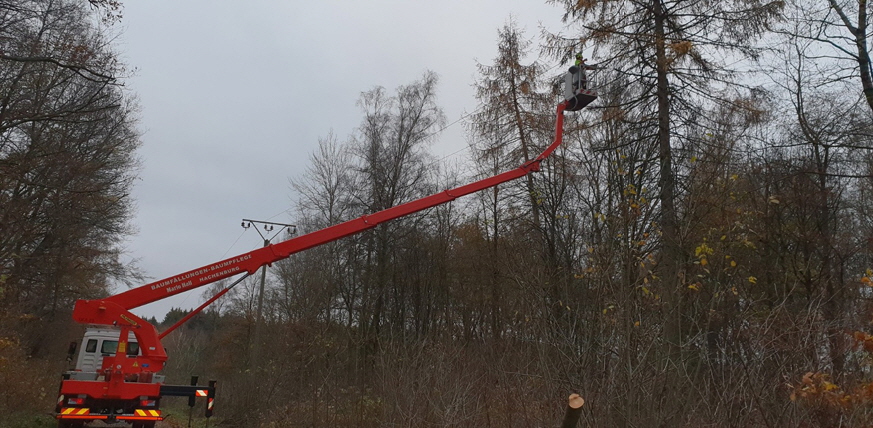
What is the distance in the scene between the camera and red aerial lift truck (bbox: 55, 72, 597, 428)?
8.99 metres

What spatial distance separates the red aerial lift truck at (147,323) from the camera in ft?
29.5

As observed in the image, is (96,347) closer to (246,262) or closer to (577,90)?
(246,262)

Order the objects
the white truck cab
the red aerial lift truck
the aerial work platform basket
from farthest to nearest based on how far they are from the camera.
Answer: the white truck cab
the red aerial lift truck
the aerial work platform basket

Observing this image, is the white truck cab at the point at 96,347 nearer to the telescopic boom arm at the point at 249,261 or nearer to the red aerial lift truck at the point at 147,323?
the red aerial lift truck at the point at 147,323

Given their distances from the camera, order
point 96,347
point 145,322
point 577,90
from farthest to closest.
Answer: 1. point 96,347
2. point 145,322
3. point 577,90

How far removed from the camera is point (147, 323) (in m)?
9.41

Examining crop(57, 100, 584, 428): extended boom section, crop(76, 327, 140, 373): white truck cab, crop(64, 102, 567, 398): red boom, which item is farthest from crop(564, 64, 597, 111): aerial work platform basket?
Answer: crop(76, 327, 140, 373): white truck cab

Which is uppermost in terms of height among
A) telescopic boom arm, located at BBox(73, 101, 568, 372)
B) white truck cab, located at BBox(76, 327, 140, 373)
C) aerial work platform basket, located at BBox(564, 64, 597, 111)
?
aerial work platform basket, located at BBox(564, 64, 597, 111)

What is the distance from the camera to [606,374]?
5.78m

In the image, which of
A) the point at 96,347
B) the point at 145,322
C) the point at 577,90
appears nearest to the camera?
the point at 577,90

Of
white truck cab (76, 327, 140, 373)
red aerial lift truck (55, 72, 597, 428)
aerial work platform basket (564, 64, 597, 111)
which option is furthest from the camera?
white truck cab (76, 327, 140, 373)

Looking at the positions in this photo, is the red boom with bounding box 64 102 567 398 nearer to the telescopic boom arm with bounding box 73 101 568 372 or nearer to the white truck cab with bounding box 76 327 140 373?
the telescopic boom arm with bounding box 73 101 568 372

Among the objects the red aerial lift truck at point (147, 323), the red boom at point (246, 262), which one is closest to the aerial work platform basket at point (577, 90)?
the red aerial lift truck at point (147, 323)

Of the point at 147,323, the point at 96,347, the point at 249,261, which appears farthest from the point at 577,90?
the point at 96,347
